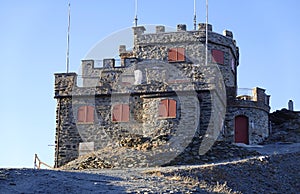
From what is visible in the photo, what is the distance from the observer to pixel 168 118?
41.4 metres

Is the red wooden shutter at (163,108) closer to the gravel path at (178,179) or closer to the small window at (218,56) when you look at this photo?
the gravel path at (178,179)

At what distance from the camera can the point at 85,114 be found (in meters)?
44.8

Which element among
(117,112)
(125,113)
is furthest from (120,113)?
(125,113)

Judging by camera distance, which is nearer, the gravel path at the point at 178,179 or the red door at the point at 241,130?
the gravel path at the point at 178,179

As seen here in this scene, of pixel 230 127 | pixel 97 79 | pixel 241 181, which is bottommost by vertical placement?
pixel 241 181

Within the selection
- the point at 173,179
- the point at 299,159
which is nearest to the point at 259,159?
the point at 299,159

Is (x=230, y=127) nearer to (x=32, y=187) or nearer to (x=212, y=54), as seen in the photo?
(x=212, y=54)

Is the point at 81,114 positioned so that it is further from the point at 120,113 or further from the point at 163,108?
the point at 163,108

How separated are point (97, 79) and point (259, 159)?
16.7 meters

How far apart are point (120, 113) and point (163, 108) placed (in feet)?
13.0

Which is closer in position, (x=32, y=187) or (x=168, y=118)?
(x=32, y=187)

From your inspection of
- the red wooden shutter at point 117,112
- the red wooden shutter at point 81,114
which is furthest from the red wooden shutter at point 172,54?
the red wooden shutter at point 81,114

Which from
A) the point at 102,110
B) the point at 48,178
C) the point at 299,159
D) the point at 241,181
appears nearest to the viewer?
the point at 48,178

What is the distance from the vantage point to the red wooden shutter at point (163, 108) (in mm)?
41562
